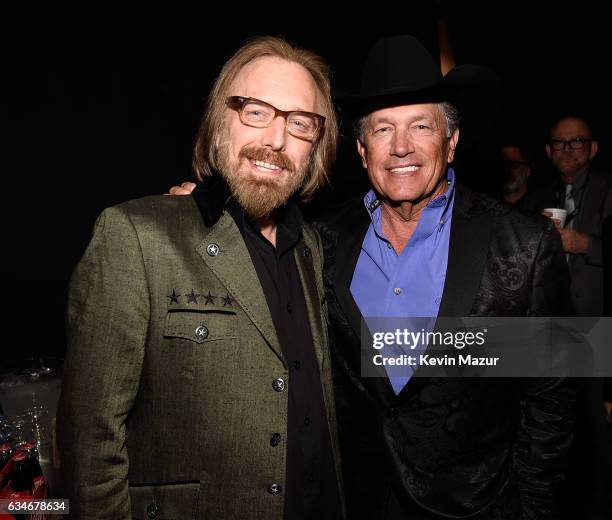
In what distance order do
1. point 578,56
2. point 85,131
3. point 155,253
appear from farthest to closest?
point 578,56 → point 85,131 → point 155,253

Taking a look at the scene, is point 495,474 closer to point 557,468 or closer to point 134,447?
point 557,468

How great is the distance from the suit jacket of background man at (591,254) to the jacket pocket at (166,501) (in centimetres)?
295

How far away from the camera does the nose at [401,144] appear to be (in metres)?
1.78

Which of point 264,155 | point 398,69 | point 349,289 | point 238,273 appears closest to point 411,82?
point 398,69

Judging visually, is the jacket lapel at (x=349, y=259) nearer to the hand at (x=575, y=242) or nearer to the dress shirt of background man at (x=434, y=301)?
the dress shirt of background man at (x=434, y=301)

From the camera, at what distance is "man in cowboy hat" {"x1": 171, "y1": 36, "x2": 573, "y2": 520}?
1.70 meters

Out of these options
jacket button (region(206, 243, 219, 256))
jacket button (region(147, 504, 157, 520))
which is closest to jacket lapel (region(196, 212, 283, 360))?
jacket button (region(206, 243, 219, 256))

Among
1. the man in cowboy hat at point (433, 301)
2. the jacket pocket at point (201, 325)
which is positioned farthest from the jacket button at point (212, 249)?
the man in cowboy hat at point (433, 301)

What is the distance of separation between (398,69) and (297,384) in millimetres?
1277

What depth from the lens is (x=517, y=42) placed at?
175 inches

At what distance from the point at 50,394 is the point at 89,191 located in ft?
3.65

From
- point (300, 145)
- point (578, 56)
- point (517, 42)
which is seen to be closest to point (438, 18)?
point (517, 42)

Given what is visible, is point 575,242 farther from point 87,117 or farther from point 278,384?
point 87,117

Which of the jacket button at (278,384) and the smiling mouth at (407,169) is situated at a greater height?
the smiling mouth at (407,169)
